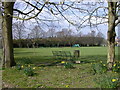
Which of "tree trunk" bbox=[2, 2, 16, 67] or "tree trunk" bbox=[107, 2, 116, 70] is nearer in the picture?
"tree trunk" bbox=[107, 2, 116, 70]

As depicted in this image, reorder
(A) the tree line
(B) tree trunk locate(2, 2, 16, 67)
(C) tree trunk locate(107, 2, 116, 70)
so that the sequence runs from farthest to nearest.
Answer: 1. (A) the tree line
2. (B) tree trunk locate(2, 2, 16, 67)
3. (C) tree trunk locate(107, 2, 116, 70)

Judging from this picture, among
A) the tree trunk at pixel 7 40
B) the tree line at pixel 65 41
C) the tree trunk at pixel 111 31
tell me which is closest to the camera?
the tree trunk at pixel 111 31

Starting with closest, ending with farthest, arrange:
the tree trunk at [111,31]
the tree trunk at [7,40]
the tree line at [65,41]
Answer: the tree trunk at [111,31] → the tree trunk at [7,40] → the tree line at [65,41]

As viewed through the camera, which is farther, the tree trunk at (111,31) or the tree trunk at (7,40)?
the tree trunk at (7,40)

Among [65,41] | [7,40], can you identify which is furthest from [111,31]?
[65,41]

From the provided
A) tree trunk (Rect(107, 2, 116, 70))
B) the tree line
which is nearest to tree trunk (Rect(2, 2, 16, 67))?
tree trunk (Rect(107, 2, 116, 70))

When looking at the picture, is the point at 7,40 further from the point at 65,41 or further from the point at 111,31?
the point at 65,41

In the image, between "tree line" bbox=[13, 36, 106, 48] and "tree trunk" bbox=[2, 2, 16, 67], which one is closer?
"tree trunk" bbox=[2, 2, 16, 67]

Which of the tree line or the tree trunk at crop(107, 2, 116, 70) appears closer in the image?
the tree trunk at crop(107, 2, 116, 70)

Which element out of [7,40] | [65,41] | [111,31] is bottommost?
[65,41]

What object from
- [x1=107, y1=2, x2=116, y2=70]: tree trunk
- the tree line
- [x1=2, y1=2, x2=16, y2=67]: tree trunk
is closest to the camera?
[x1=107, y1=2, x2=116, y2=70]: tree trunk

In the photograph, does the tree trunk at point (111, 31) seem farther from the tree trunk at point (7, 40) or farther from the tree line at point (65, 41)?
the tree line at point (65, 41)

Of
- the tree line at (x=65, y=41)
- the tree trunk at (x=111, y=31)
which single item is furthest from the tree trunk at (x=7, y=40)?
the tree line at (x=65, y=41)

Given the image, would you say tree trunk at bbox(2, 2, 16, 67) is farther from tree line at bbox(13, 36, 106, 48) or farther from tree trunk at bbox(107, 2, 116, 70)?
tree line at bbox(13, 36, 106, 48)
